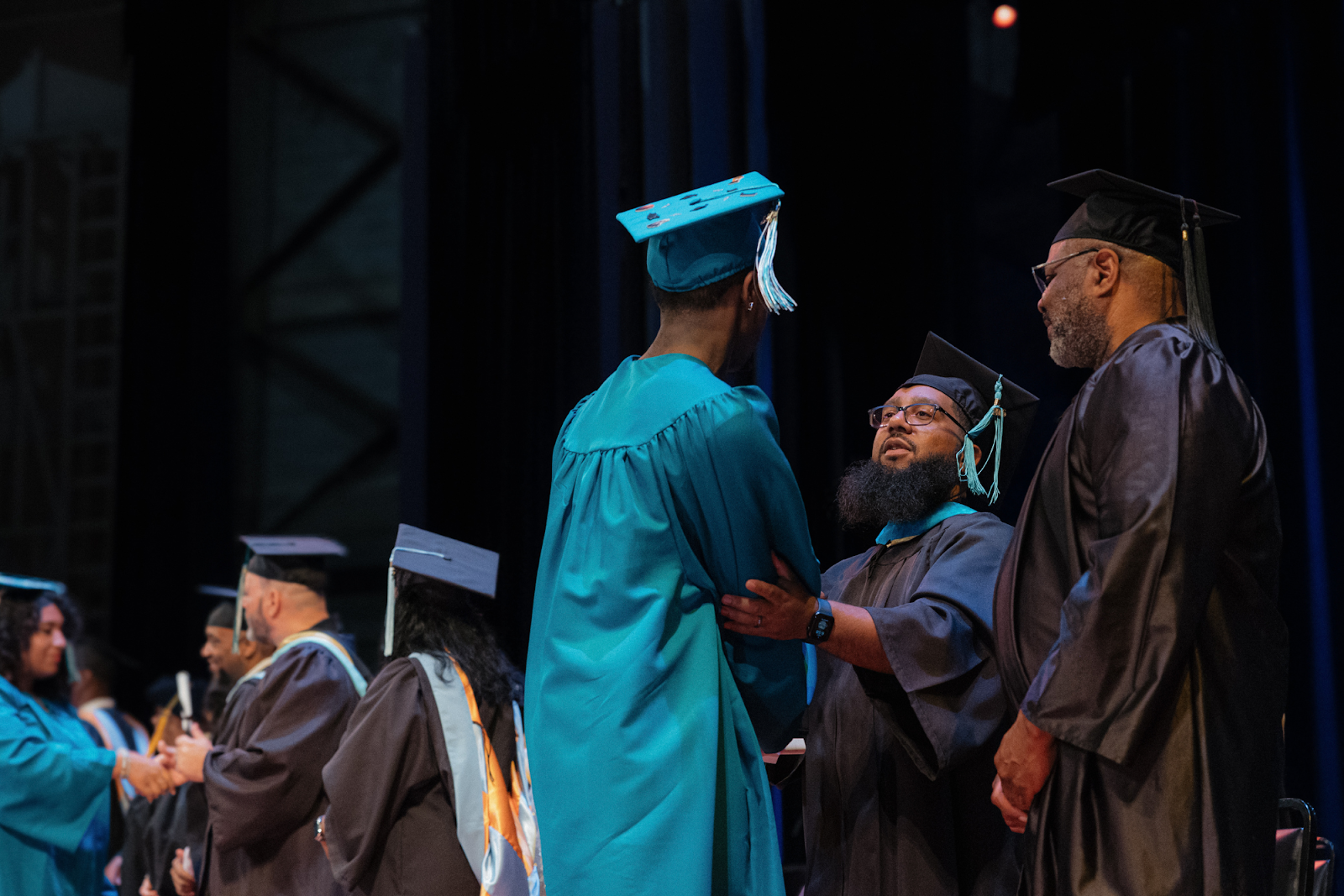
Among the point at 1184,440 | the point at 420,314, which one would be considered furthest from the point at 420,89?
the point at 1184,440

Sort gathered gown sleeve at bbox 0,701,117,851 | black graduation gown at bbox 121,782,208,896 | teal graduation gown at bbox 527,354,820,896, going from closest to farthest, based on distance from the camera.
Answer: teal graduation gown at bbox 527,354,820,896, gathered gown sleeve at bbox 0,701,117,851, black graduation gown at bbox 121,782,208,896

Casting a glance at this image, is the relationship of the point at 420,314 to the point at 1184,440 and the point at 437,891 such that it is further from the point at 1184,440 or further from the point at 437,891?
the point at 1184,440

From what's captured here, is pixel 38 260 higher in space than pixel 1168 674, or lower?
higher

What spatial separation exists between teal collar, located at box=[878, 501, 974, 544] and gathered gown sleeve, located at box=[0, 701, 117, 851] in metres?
3.28

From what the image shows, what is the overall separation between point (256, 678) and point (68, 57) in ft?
24.8

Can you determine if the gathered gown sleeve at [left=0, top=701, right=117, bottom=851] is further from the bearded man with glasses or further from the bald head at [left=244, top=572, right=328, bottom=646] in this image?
the bearded man with glasses

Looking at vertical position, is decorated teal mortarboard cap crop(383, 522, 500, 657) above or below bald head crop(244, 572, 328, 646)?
above

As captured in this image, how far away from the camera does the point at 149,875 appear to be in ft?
17.5

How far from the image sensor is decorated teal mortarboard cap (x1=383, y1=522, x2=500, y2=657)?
157 inches

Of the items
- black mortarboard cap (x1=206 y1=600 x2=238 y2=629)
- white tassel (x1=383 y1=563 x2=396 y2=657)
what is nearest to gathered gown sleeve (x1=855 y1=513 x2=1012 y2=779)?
white tassel (x1=383 y1=563 x2=396 y2=657)

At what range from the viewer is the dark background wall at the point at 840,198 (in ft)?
14.6

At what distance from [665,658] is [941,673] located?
2.73ft

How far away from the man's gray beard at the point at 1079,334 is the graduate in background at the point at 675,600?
62cm

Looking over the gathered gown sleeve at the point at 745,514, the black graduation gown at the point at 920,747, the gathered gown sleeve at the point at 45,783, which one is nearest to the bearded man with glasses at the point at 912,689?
the black graduation gown at the point at 920,747
